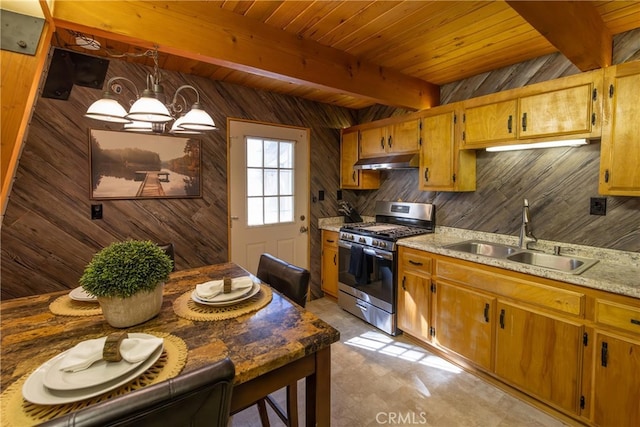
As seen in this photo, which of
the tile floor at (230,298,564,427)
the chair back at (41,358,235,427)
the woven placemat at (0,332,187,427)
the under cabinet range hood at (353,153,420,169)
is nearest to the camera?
the chair back at (41,358,235,427)

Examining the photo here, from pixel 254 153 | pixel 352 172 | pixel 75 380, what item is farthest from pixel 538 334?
pixel 254 153

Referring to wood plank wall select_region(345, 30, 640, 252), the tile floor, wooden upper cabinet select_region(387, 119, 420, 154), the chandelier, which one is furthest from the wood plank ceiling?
the tile floor

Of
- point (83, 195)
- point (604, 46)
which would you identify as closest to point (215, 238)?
point (83, 195)

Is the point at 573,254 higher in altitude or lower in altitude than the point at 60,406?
higher

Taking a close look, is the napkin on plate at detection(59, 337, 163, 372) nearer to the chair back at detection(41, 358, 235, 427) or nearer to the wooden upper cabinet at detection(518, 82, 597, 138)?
the chair back at detection(41, 358, 235, 427)

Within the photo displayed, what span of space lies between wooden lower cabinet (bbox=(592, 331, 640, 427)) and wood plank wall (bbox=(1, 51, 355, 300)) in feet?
9.55

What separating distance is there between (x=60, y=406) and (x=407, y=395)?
77.0 inches

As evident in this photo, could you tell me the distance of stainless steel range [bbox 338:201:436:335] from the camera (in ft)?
9.30

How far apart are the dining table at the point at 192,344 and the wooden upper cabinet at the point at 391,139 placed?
7.15 feet

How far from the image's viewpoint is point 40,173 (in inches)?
88.7

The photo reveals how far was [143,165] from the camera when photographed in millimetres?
2635

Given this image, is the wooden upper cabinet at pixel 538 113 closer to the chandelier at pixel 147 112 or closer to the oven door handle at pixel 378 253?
the oven door handle at pixel 378 253

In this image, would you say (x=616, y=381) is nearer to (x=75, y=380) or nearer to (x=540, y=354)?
(x=540, y=354)

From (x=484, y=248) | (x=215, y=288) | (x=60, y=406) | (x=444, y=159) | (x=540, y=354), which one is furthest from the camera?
(x=444, y=159)
